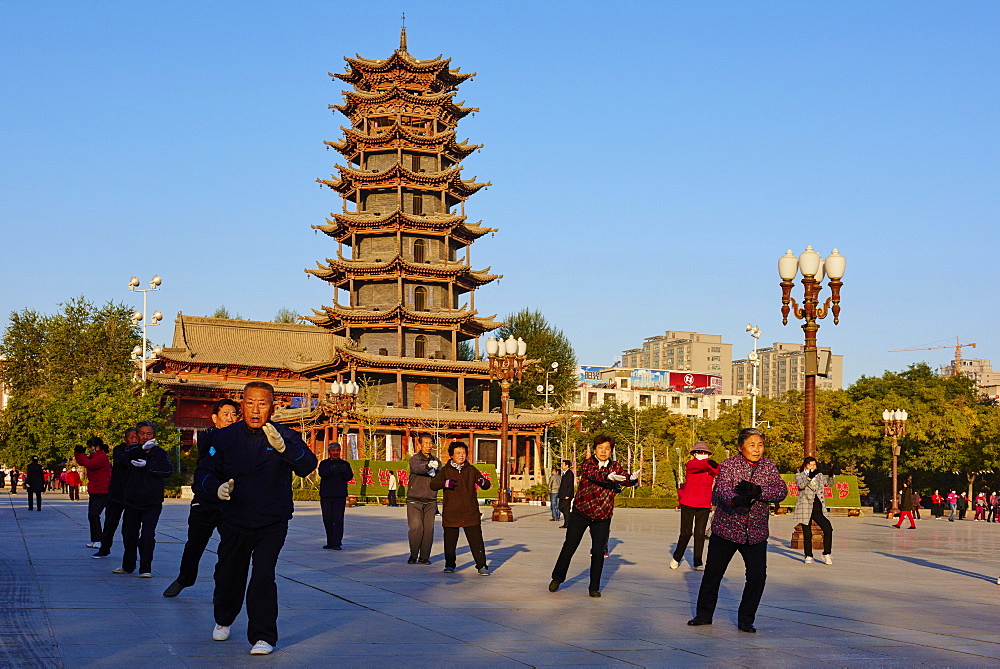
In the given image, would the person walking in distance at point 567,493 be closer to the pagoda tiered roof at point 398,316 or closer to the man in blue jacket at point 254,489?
the man in blue jacket at point 254,489

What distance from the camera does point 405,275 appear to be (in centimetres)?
6119

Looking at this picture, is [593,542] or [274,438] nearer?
[274,438]

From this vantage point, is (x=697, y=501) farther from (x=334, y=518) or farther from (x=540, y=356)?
(x=540, y=356)

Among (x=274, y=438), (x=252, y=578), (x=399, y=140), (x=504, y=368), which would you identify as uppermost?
(x=399, y=140)

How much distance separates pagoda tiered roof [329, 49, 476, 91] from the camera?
63938mm

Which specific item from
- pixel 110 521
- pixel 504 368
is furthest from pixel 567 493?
pixel 110 521

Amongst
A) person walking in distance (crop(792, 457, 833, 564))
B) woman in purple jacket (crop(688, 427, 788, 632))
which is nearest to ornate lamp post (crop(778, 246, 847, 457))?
person walking in distance (crop(792, 457, 833, 564))

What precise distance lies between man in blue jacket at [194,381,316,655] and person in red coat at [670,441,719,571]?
822 cm

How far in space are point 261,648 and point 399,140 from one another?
186 ft

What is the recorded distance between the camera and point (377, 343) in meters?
61.6

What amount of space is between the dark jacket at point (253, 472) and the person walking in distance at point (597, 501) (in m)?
4.03

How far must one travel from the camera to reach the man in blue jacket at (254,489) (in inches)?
306

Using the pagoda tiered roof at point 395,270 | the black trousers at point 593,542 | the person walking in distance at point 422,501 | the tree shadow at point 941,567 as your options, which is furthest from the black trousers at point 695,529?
the pagoda tiered roof at point 395,270

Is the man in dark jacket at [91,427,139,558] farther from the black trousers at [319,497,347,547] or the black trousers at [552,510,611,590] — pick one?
the black trousers at [552,510,611,590]
